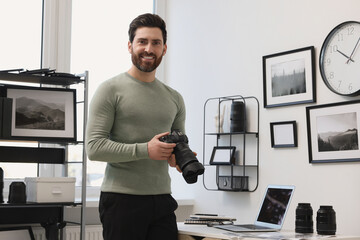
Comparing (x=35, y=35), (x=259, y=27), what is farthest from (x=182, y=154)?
(x=35, y=35)

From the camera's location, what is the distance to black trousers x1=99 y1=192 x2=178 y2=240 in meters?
1.98

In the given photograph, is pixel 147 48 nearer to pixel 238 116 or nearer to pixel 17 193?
pixel 17 193

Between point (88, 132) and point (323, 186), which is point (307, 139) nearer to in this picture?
point (323, 186)

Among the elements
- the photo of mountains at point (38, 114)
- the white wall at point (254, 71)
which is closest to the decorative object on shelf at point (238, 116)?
the white wall at point (254, 71)

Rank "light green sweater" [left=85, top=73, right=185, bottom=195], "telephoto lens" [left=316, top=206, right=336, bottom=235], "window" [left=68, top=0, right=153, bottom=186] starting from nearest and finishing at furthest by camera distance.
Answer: "light green sweater" [left=85, top=73, right=185, bottom=195] → "telephoto lens" [left=316, top=206, right=336, bottom=235] → "window" [left=68, top=0, right=153, bottom=186]

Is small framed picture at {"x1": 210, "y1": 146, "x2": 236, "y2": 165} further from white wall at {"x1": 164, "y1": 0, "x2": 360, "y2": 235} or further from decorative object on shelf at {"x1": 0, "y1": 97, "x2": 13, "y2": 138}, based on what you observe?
decorative object on shelf at {"x1": 0, "y1": 97, "x2": 13, "y2": 138}

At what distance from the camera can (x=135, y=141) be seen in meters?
2.00

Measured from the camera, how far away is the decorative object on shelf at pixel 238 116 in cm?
363

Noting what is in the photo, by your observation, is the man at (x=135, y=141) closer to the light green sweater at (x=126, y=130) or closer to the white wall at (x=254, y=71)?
the light green sweater at (x=126, y=130)

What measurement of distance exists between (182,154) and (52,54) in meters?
2.18

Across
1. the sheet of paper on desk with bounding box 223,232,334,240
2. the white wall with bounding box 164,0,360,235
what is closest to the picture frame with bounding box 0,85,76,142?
the white wall with bounding box 164,0,360,235

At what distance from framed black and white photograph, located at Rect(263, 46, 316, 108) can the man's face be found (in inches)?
57.5

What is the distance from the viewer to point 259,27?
3.64m

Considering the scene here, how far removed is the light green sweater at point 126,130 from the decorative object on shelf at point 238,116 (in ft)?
5.26
